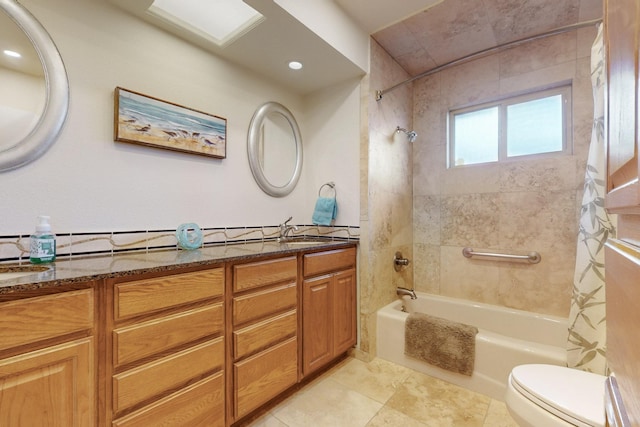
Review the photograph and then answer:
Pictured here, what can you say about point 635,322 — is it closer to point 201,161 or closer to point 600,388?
point 600,388

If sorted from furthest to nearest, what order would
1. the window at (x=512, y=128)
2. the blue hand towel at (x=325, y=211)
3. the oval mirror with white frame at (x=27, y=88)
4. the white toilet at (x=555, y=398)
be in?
the blue hand towel at (x=325, y=211) < the window at (x=512, y=128) < the oval mirror with white frame at (x=27, y=88) < the white toilet at (x=555, y=398)

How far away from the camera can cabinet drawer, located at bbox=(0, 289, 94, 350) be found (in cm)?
77

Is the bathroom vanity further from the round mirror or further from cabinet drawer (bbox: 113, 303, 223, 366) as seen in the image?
the round mirror

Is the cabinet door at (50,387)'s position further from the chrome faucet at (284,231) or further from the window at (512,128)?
the window at (512,128)

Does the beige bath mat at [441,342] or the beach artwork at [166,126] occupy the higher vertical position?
the beach artwork at [166,126]

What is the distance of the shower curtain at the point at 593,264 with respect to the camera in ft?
4.44

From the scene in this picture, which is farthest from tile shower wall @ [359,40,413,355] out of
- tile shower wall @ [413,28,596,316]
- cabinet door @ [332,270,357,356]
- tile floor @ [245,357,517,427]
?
tile floor @ [245,357,517,427]

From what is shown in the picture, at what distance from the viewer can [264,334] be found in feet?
4.76

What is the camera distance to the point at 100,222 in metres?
1.41

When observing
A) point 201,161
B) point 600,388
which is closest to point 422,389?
point 600,388

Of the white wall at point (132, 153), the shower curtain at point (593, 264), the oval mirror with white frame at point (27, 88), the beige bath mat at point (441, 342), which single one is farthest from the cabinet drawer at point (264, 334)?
the shower curtain at point (593, 264)

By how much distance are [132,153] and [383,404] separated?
2078 millimetres

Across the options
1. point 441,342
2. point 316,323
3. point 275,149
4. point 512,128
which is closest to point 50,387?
point 316,323

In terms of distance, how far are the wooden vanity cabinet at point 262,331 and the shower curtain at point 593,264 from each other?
1.55m
